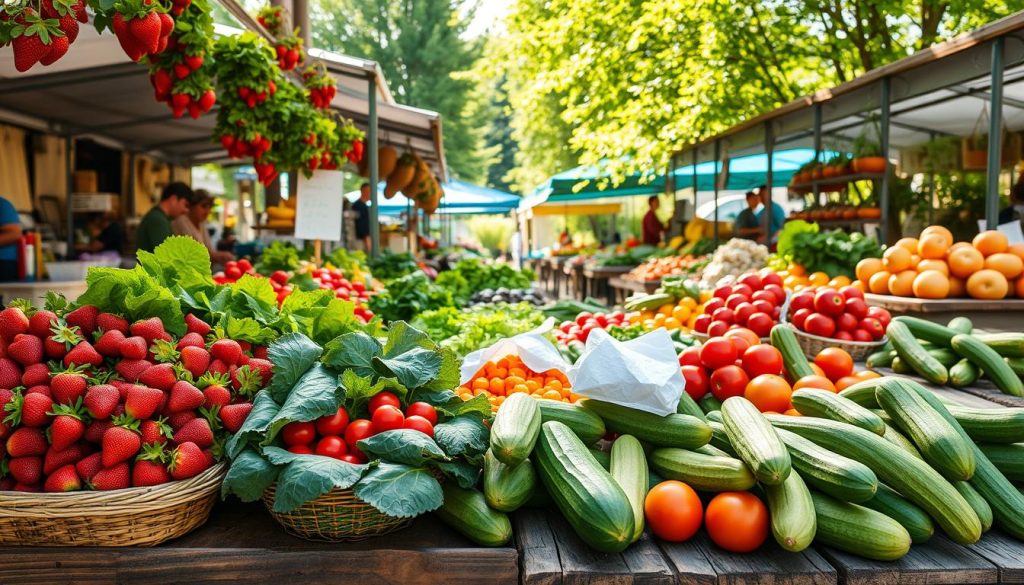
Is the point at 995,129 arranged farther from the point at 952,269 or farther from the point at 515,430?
the point at 515,430

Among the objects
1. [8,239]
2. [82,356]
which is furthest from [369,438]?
[8,239]

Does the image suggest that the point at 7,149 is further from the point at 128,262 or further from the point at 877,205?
the point at 877,205

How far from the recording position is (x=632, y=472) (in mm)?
2076

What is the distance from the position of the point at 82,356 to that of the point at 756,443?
1.83m

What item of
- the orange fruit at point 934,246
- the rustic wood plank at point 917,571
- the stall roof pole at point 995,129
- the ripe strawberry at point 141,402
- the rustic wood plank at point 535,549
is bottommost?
the rustic wood plank at point 917,571

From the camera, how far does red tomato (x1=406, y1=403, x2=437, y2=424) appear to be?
2.17 meters

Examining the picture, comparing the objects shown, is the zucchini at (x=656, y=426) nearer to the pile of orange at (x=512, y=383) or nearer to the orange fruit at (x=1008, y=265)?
the pile of orange at (x=512, y=383)

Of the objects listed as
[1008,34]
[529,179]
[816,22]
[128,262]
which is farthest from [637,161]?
[529,179]

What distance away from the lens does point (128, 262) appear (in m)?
10.8

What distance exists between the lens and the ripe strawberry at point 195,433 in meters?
1.98

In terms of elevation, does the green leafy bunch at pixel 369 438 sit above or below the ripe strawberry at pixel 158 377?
below

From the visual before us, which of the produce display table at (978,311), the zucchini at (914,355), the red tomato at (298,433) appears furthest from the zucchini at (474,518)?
the produce display table at (978,311)

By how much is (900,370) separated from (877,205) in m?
5.43

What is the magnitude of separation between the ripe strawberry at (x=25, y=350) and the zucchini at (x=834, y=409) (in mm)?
2288
